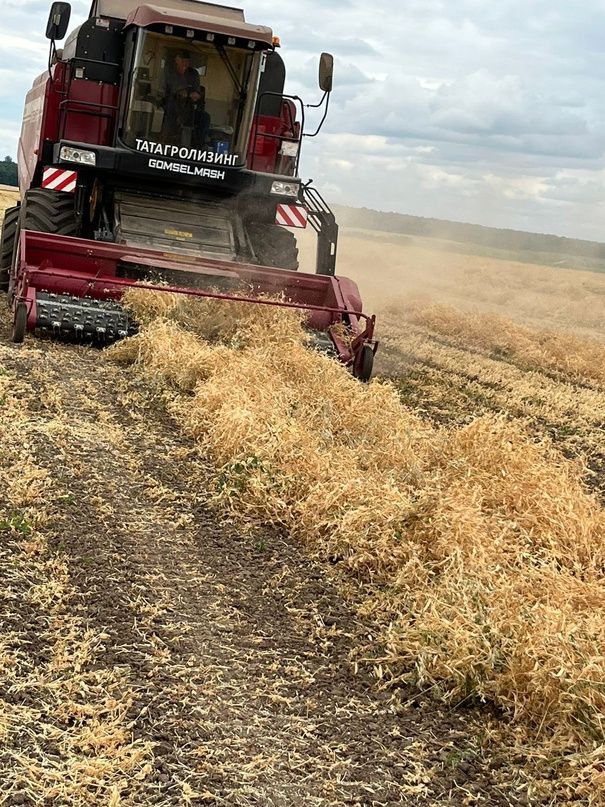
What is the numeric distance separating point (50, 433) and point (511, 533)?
2.87m

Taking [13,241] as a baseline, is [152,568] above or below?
below

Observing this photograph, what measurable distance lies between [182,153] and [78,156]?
1060 mm

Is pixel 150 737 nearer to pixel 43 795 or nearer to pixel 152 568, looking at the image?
pixel 43 795

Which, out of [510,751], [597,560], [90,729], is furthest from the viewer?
[597,560]

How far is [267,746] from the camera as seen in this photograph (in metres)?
2.98

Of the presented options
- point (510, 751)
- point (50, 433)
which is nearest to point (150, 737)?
point (510, 751)

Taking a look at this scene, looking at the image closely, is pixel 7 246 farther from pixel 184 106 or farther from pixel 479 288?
pixel 479 288

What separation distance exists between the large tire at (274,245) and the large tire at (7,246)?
2.91m

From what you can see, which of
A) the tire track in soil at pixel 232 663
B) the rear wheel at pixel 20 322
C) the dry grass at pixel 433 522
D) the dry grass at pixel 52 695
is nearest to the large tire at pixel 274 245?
the dry grass at pixel 433 522

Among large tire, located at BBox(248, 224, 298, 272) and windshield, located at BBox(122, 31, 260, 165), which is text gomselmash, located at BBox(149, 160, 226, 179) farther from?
large tire, located at BBox(248, 224, 298, 272)

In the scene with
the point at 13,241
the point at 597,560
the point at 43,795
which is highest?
the point at 13,241

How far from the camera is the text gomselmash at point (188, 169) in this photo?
952 cm

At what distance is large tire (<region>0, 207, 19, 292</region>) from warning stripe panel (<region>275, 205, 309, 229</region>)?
317cm

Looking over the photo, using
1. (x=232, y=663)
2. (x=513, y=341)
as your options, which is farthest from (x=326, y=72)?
(x=232, y=663)
